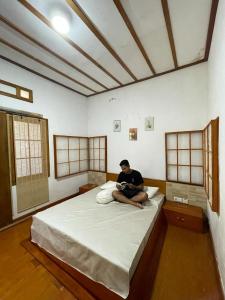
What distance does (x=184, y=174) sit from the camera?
2570 millimetres

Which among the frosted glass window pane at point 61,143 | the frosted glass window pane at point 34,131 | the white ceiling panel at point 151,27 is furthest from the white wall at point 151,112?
the frosted glass window pane at point 34,131

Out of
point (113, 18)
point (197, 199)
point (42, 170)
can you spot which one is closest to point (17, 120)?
point (42, 170)

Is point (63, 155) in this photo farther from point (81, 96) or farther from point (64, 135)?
point (81, 96)

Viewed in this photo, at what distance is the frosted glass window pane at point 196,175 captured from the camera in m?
2.43

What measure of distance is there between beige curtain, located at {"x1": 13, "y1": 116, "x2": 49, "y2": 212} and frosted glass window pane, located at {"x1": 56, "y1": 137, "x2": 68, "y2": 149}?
0.32m

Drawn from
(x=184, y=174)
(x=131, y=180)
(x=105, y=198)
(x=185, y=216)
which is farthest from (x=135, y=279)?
(x=184, y=174)

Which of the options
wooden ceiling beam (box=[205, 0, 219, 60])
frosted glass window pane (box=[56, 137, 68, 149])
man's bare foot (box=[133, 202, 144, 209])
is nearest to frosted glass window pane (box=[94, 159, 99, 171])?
frosted glass window pane (box=[56, 137, 68, 149])

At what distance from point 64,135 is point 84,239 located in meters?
2.43

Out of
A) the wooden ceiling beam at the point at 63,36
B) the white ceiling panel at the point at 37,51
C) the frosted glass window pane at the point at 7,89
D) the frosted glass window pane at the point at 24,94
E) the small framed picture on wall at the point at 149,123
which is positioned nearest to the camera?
the wooden ceiling beam at the point at 63,36

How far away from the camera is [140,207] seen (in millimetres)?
2115

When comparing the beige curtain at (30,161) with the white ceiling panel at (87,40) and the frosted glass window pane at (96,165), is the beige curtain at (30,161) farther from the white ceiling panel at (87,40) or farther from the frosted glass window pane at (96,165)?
the white ceiling panel at (87,40)

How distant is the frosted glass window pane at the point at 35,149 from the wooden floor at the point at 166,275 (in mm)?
1394

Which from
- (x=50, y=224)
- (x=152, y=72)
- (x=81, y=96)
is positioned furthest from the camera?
(x=81, y=96)

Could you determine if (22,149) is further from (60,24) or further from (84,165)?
(60,24)
